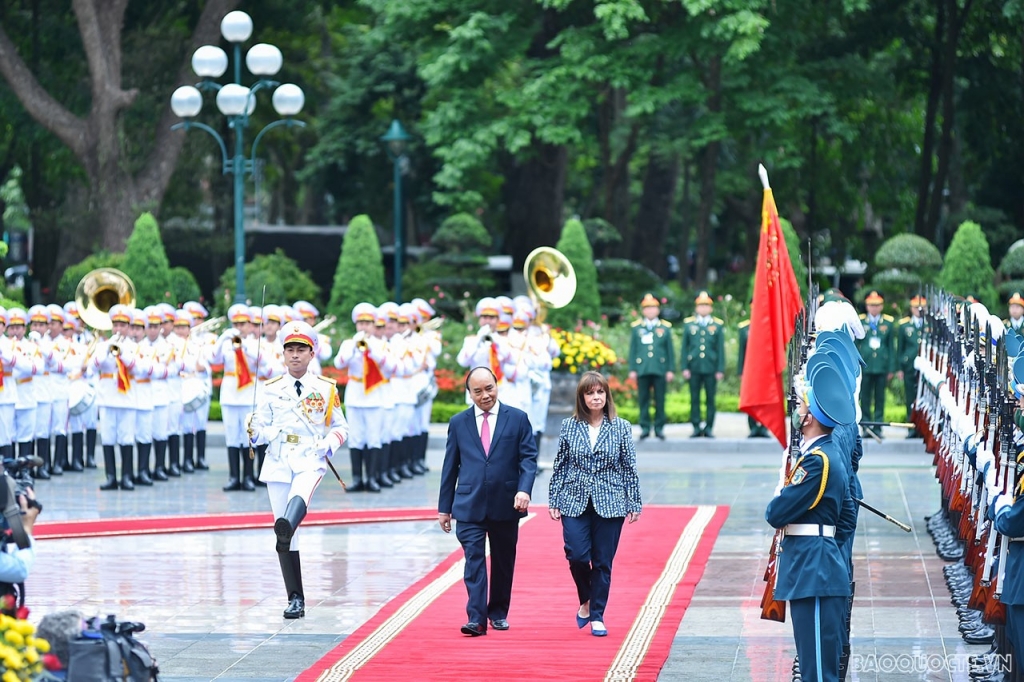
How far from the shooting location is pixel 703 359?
2302 cm

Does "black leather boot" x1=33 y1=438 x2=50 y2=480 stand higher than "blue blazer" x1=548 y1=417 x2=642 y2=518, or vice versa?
"blue blazer" x1=548 y1=417 x2=642 y2=518

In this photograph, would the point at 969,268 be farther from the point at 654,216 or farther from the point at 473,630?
the point at 473,630

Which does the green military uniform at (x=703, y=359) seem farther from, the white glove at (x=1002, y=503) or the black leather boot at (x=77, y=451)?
the white glove at (x=1002, y=503)

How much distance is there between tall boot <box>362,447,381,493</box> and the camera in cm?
1816

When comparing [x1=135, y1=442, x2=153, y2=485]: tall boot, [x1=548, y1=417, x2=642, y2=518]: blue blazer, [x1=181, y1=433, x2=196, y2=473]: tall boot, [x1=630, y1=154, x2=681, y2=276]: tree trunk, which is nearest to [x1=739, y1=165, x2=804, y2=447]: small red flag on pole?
[x1=548, y1=417, x2=642, y2=518]: blue blazer

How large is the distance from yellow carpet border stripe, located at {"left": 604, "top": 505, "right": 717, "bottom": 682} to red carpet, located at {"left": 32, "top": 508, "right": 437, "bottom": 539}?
→ 2.64 meters

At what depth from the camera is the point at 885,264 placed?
32.9 metres

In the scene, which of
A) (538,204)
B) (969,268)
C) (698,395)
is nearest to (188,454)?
(698,395)

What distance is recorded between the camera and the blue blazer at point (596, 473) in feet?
34.1

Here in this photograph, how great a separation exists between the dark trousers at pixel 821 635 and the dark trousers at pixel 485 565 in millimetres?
2945

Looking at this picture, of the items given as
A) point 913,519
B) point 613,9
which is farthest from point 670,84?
point 913,519

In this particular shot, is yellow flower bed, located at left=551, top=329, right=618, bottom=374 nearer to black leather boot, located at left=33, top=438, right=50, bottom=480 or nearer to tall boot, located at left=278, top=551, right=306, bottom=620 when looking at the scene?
black leather boot, located at left=33, top=438, right=50, bottom=480

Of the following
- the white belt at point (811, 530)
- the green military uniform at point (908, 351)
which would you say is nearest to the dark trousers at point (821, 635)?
the white belt at point (811, 530)

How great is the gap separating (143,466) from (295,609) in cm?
829
